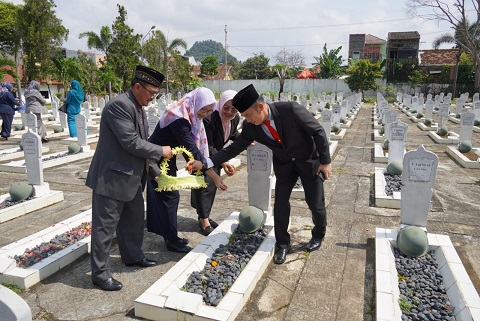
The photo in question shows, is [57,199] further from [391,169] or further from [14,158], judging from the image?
[391,169]

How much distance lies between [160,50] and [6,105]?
71.9 feet

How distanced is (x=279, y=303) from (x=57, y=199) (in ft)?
13.9

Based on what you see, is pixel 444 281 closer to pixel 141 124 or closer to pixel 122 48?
pixel 141 124

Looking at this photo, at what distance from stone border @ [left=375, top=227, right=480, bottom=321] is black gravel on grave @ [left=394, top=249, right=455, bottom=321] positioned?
0.05 meters

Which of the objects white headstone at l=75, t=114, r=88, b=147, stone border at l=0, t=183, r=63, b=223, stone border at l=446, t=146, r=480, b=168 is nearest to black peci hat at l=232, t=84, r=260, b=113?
stone border at l=0, t=183, r=63, b=223

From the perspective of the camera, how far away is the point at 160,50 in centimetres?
3206

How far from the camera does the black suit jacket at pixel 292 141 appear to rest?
3.50 metres

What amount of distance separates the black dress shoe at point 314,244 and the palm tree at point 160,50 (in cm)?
2865

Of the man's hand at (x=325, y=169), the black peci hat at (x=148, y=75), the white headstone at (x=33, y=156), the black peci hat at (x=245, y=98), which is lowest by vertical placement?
the white headstone at (x=33, y=156)

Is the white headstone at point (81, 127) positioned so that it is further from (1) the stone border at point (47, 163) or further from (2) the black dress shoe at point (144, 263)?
(2) the black dress shoe at point (144, 263)

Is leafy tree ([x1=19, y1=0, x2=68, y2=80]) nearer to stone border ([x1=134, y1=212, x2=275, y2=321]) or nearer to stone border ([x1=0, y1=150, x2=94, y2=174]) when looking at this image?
stone border ([x1=0, y1=150, x2=94, y2=174])

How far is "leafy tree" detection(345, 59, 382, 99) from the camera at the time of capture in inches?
1358

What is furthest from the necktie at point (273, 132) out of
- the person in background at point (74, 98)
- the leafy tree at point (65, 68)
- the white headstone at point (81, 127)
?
the leafy tree at point (65, 68)

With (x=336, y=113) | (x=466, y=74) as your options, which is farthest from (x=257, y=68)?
(x=336, y=113)
